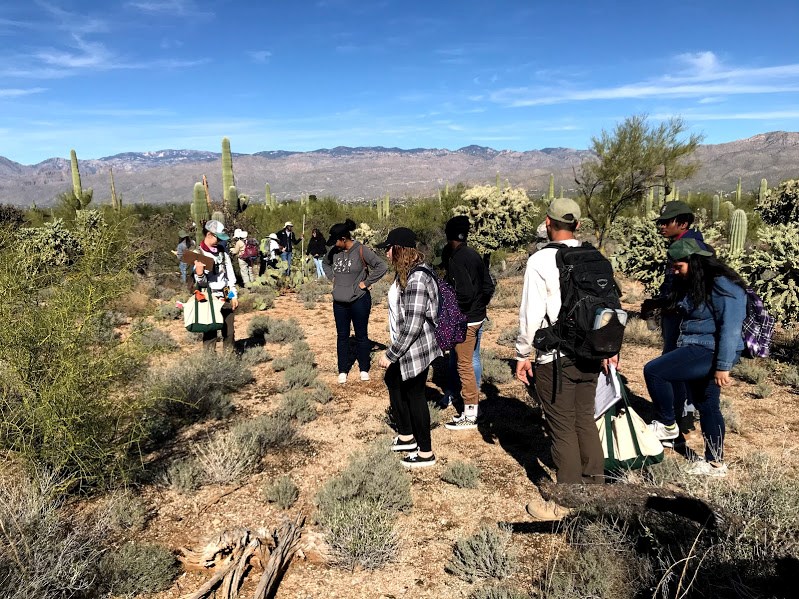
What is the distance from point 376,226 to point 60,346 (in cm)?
1882

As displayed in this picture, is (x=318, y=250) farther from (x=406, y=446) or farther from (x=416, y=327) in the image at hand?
(x=416, y=327)

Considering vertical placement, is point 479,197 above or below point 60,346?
above

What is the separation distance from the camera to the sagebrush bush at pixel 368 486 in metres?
3.43

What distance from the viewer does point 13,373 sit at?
3.11 meters

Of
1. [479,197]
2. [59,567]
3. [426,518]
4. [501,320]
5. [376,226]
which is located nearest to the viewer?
A: [59,567]

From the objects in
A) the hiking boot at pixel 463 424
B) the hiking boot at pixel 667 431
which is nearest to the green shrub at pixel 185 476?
the hiking boot at pixel 463 424

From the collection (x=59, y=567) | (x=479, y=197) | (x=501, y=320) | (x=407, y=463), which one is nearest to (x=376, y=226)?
(x=479, y=197)

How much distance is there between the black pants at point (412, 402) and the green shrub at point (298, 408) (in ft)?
4.18

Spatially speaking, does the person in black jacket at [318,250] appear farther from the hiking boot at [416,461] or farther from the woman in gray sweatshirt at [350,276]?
the hiking boot at [416,461]

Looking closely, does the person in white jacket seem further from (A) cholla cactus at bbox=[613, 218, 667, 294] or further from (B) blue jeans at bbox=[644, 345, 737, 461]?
(A) cholla cactus at bbox=[613, 218, 667, 294]

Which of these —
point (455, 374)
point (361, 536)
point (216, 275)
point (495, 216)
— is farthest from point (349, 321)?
point (495, 216)

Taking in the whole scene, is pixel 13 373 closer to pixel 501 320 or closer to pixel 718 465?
pixel 718 465

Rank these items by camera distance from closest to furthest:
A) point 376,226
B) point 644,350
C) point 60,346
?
point 60,346
point 644,350
point 376,226

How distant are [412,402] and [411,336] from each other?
579 mm
